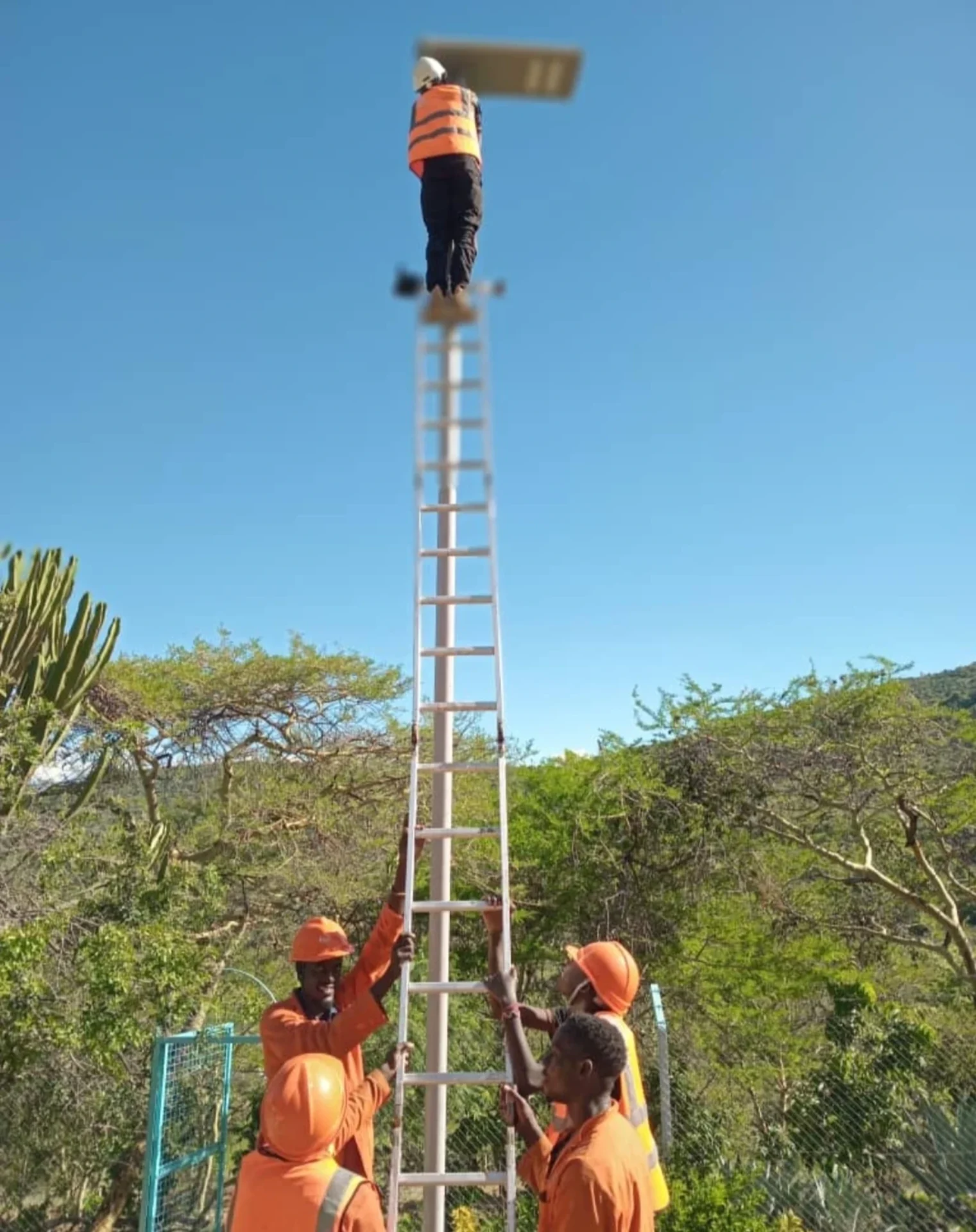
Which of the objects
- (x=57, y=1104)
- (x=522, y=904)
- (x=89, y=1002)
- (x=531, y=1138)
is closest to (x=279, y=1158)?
(x=531, y=1138)

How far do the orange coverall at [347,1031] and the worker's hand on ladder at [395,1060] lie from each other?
0.17 meters

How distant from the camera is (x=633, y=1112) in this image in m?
3.41

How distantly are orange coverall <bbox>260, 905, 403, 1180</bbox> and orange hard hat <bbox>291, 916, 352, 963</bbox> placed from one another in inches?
5.3

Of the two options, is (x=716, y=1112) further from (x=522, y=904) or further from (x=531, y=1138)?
(x=531, y=1138)

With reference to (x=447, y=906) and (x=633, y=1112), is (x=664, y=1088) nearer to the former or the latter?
(x=633, y=1112)

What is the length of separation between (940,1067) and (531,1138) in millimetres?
9589

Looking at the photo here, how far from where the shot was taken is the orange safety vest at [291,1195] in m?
3.01

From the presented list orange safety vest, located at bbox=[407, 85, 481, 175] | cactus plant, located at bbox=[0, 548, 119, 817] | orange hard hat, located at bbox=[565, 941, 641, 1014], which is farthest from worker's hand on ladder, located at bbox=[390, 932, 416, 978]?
cactus plant, located at bbox=[0, 548, 119, 817]

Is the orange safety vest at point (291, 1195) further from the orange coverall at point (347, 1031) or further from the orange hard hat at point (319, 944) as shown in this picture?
the orange hard hat at point (319, 944)

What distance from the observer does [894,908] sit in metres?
12.9

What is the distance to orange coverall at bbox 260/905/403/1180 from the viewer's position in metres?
3.91

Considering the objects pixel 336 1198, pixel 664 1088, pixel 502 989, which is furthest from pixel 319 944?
pixel 664 1088

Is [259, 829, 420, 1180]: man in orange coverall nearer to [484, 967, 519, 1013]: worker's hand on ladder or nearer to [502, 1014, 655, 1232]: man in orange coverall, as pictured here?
[484, 967, 519, 1013]: worker's hand on ladder

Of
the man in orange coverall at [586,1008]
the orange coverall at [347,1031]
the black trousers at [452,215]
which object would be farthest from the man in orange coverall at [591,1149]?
the black trousers at [452,215]
